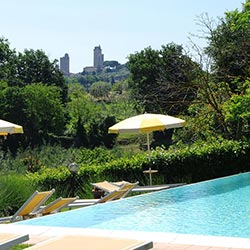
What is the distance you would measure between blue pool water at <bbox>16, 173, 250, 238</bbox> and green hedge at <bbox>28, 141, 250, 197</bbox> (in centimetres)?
164

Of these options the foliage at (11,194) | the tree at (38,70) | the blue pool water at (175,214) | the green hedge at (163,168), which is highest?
the tree at (38,70)

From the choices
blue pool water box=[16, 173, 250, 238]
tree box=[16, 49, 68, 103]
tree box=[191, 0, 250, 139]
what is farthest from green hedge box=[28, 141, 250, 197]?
tree box=[16, 49, 68, 103]

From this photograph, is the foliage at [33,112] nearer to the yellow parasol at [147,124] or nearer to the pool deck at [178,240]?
the yellow parasol at [147,124]

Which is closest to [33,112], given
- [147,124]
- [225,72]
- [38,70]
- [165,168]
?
[38,70]

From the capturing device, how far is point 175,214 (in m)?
11.2

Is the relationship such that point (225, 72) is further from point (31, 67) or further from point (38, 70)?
point (31, 67)

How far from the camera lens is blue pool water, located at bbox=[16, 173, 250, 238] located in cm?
968

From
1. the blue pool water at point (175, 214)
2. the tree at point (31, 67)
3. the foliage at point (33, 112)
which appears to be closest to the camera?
the blue pool water at point (175, 214)

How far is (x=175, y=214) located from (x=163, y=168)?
4.90 metres

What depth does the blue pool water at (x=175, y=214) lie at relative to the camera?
9.68m

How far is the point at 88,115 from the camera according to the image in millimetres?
54062

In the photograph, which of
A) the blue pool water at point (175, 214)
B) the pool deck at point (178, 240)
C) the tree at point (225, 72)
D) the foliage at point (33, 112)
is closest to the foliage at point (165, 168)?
the blue pool water at point (175, 214)

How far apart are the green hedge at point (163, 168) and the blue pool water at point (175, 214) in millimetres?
1638

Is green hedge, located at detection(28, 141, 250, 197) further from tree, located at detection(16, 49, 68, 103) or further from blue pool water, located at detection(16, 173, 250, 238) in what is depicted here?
tree, located at detection(16, 49, 68, 103)
